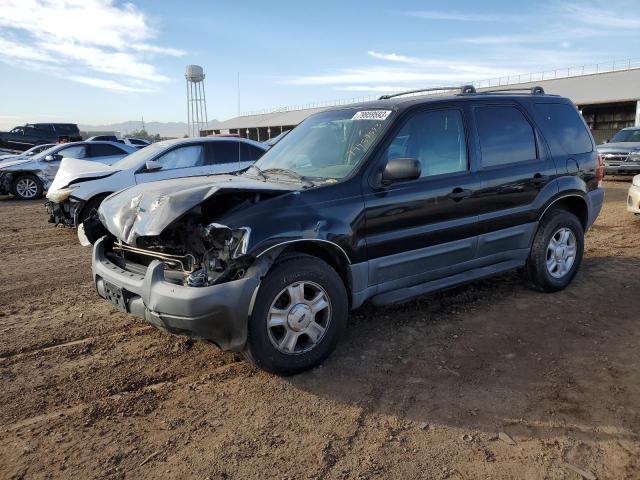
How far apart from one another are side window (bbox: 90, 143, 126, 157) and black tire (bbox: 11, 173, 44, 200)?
2719mm

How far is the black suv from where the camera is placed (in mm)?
3297

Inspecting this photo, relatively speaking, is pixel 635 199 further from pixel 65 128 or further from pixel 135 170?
pixel 65 128

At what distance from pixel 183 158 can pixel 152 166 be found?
820 millimetres

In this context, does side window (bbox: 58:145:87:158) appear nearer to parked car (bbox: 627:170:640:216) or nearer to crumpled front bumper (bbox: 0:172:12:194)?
crumpled front bumper (bbox: 0:172:12:194)

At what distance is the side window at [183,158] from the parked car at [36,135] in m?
20.2

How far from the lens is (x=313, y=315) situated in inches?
141

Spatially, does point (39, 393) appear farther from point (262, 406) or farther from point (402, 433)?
point (402, 433)

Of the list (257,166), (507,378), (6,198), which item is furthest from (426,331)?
(6,198)

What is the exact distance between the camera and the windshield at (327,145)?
13.3ft

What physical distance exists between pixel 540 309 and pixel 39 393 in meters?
4.26

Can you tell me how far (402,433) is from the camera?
293 centimetres

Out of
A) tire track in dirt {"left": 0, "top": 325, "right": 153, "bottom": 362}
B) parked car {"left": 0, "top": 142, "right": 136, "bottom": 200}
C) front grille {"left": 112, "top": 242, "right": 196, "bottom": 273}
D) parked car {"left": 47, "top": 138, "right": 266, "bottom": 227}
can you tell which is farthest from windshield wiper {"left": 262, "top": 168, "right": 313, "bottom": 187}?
parked car {"left": 0, "top": 142, "right": 136, "bottom": 200}

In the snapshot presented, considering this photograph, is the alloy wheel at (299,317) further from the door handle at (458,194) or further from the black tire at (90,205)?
the black tire at (90,205)

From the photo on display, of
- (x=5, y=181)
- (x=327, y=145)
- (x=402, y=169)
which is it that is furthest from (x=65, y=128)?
(x=402, y=169)
